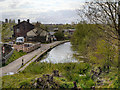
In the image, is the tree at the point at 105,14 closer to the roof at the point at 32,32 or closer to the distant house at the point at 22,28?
the roof at the point at 32,32

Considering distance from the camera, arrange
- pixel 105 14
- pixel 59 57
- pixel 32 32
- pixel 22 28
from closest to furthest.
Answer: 1. pixel 105 14
2. pixel 59 57
3. pixel 32 32
4. pixel 22 28

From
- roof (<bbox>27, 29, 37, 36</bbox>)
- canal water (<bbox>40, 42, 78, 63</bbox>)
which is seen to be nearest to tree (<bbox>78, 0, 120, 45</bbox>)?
canal water (<bbox>40, 42, 78, 63</bbox>)

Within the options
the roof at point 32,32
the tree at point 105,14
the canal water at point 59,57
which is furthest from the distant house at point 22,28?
the tree at point 105,14

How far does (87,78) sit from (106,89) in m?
1.44

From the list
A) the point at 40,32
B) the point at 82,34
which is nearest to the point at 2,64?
the point at 82,34

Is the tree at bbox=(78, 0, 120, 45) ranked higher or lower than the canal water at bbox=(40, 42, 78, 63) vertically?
higher

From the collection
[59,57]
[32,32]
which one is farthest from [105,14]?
[32,32]

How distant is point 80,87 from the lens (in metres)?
7.35

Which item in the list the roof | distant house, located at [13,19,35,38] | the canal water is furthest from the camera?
distant house, located at [13,19,35,38]

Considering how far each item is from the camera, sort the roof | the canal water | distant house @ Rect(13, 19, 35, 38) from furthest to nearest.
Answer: distant house @ Rect(13, 19, 35, 38)
the roof
the canal water

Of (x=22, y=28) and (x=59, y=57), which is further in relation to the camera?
(x=22, y=28)

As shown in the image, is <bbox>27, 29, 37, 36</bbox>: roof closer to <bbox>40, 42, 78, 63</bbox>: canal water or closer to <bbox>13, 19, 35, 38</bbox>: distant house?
<bbox>13, 19, 35, 38</bbox>: distant house

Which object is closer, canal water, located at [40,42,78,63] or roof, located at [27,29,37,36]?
canal water, located at [40,42,78,63]

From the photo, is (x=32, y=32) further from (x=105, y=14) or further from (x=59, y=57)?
(x=105, y=14)
